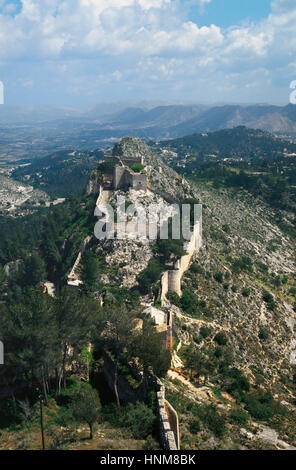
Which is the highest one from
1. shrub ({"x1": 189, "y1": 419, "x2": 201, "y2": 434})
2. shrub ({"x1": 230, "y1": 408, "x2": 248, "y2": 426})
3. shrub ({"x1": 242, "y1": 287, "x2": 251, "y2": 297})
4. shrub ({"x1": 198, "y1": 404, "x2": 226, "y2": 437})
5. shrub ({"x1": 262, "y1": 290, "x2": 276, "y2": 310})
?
shrub ({"x1": 189, "y1": 419, "x2": 201, "y2": 434})

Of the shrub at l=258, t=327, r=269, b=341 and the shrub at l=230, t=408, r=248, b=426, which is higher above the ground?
the shrub at l=230, t=408, r=248, b=426

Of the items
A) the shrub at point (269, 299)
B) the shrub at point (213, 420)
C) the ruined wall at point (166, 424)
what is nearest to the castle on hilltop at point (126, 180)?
the shrub at point (269, 299)

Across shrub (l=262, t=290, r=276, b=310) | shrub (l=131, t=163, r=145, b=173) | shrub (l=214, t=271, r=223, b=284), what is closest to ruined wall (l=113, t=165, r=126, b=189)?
shrub (l=131, t=163, r=145, b=173)

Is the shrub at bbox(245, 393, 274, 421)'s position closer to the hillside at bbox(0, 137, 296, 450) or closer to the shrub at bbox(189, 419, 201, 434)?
the hillside at bbox(0, 137, 296, 450)

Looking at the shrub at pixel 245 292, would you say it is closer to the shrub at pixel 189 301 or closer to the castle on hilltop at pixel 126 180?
the shrub at pixel 189 301

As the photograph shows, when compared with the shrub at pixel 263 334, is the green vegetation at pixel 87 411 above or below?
above

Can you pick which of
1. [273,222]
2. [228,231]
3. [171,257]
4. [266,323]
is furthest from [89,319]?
[273,222]

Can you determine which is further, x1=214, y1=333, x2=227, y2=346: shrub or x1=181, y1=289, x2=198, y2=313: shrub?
x1=181, y1=289, x2=198, y2=313: shrub

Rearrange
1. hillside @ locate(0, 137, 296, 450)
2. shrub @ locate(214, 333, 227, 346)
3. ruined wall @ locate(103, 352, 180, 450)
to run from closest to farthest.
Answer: ruined wall @ locate(103, 352, 180, 450)
hillside @ locate(0, 137, 296, 450)
shrub @ locate(214, 333, 227, 346)

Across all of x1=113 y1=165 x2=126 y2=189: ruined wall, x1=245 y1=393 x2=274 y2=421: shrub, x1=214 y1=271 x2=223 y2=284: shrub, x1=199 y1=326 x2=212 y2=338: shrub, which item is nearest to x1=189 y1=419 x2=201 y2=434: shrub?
x1=245 y1=393 x2=274 y2=421: shrub

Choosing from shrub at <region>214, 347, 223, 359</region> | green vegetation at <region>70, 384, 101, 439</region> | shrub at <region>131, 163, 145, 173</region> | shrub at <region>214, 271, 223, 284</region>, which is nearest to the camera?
green vegetation at <region>70, 384, 101, 439</region>

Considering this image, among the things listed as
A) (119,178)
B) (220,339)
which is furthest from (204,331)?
(119,178)
